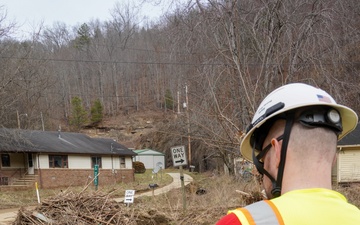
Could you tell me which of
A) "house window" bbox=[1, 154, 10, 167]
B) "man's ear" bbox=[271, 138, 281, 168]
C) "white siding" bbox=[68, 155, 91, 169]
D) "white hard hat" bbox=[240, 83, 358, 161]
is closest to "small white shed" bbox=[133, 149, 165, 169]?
"white siding" bbox=[68, 155, 91, 169]

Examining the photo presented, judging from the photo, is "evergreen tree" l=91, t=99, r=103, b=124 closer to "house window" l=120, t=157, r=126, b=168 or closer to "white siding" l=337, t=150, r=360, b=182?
"house window" l=120, t=157, r=126, b=168

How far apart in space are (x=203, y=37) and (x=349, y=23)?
10.8 ft

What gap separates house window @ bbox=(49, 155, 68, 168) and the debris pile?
69.6 feet

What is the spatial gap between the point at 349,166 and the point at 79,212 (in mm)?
16669

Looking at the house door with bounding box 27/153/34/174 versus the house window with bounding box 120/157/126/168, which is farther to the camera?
the house window with bounding box 120/157/126/168

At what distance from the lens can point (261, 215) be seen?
103 cm

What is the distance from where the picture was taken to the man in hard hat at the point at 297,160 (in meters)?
1.04

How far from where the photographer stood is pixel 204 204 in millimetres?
12539

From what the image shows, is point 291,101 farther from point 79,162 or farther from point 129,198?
point 79,162

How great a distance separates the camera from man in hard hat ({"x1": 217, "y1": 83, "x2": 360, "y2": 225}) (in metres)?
1.04

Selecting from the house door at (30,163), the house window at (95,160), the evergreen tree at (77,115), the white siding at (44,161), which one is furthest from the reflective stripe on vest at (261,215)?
the evergreen tree at (77,115)

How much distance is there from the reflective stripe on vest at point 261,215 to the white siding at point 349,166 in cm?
2059

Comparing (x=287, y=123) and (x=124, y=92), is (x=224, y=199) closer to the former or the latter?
(x=287, y=123)

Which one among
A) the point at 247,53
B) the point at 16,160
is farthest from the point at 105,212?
the point at 16,160
